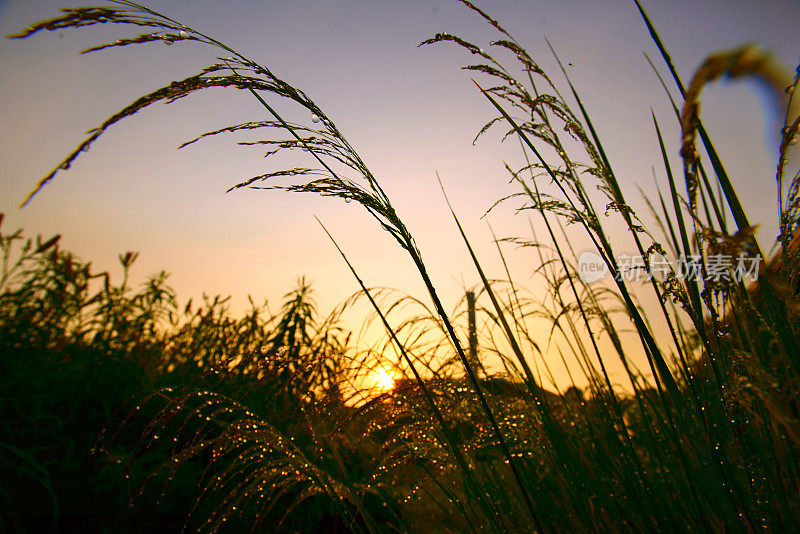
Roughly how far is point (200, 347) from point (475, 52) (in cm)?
273

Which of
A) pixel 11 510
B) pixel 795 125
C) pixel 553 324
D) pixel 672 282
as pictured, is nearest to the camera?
pixel 795 125

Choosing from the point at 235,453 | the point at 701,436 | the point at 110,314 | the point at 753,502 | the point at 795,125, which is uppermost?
the point at 110,314

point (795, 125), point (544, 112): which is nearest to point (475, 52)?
point (544, 112)

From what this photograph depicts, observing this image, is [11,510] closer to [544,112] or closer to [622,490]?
[622,490]

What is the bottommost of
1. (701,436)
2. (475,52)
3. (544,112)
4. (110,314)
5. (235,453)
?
(701,436)

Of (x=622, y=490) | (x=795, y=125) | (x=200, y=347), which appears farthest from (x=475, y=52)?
(x=200, y=347)

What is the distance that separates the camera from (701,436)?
45.0 inches

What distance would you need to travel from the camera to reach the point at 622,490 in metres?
1.36

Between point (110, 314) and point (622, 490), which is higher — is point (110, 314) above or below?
above

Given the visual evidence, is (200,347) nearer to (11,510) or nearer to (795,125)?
(11,510)

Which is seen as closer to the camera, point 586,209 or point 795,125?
point 795,125

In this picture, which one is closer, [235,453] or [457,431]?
[457,431]

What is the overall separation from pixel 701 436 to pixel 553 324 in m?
0.82

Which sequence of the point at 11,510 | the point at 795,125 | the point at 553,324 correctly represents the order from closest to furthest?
the point at 795,125 < the point at 11,510 < the point at 553,324
